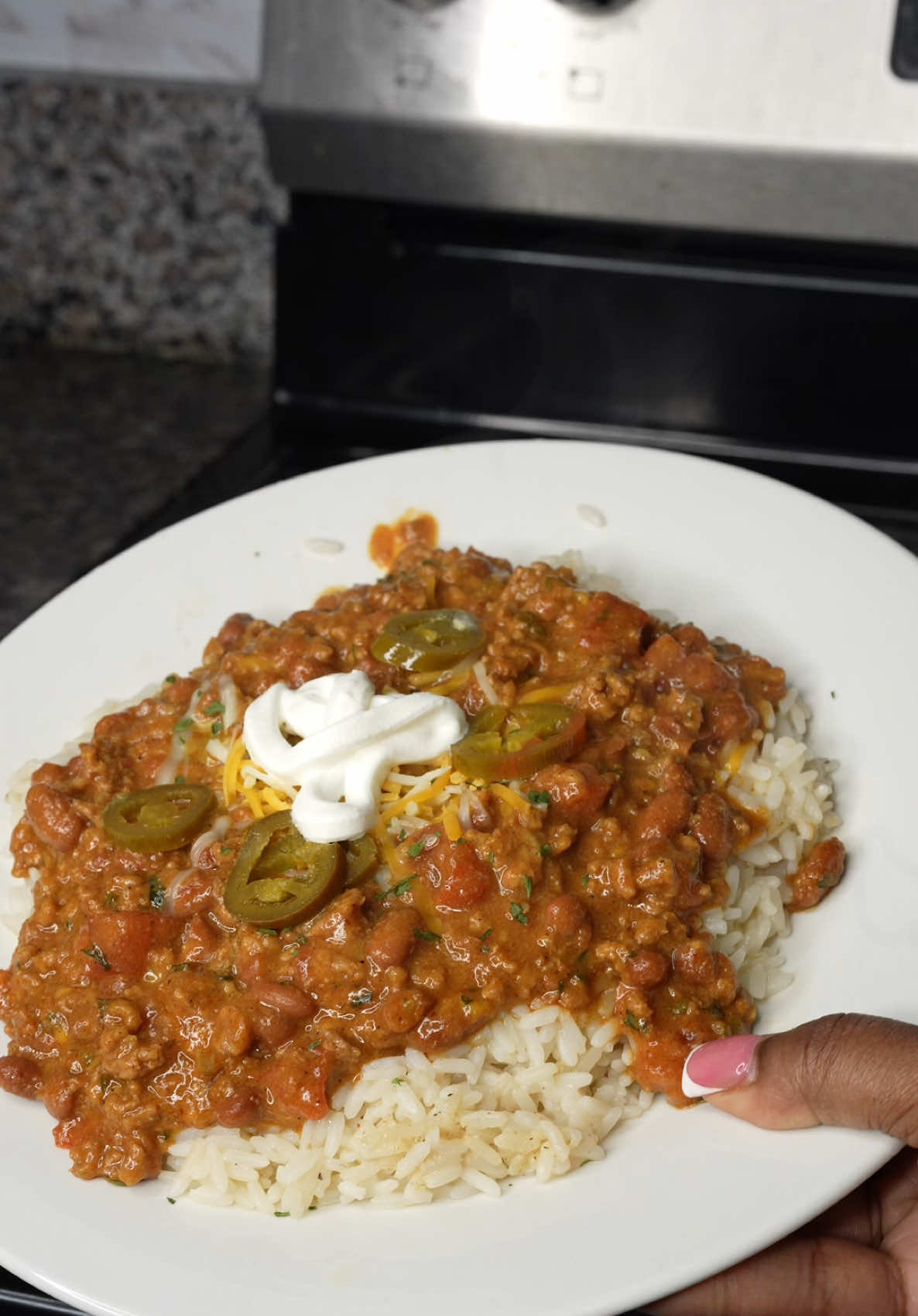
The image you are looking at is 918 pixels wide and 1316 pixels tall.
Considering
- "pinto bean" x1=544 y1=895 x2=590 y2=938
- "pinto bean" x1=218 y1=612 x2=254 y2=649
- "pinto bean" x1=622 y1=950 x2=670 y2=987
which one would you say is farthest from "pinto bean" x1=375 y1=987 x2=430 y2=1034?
"pinto bean" x1=218 y1=612 x2=254 y2=649

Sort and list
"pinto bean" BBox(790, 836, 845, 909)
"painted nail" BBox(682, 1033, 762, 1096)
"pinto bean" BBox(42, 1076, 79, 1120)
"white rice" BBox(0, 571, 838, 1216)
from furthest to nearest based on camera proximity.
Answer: "pinto bean" BBox(790, 836, 845, 909) < "pinto bean" BBox(42, 1076, 79, 1120) < "white rice" BBox(0, 571, 838, 1216) < "painted nail" BBox(682, 1033, 762, 1096)

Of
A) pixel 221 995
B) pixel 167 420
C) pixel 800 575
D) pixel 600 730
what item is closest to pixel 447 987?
pixel 221 995

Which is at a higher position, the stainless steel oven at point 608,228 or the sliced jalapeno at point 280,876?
the stainless steel oven at point 608,228

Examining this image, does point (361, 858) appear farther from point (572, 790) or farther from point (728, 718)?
point (728, 718)

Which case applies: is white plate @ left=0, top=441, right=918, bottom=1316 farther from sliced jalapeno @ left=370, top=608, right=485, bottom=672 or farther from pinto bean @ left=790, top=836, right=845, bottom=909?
sliced jalapeno @ left=370, top=608, right=485, bottom=672

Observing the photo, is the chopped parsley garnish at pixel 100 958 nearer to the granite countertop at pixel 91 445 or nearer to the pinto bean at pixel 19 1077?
the pinto bean at pixel 19 1077

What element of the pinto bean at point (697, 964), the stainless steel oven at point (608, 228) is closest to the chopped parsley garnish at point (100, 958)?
the pinto bean at point (697, 964)
